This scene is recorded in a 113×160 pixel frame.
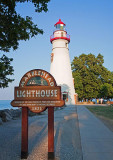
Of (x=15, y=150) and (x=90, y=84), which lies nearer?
(x=15, y=150)

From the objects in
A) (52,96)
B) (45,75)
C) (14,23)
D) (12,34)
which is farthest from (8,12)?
(52,96)

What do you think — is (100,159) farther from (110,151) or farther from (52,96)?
(52,96)

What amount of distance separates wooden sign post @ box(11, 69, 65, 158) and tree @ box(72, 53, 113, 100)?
31153 millimetres

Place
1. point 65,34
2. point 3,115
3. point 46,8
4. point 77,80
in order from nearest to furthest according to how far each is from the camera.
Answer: point 46,8 < point 3,115 < point 65,34 < point 77,80

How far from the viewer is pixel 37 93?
14.4 feet

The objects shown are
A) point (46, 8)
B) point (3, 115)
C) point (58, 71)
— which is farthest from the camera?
point (58, 71)

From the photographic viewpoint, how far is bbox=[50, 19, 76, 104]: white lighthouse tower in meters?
27.1

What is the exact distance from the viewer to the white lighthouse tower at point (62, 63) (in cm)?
2709

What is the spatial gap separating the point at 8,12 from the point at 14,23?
44 cm

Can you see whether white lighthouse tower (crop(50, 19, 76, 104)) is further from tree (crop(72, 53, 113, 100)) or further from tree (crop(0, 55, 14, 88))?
tree (crop(0, 55, 14, 88))

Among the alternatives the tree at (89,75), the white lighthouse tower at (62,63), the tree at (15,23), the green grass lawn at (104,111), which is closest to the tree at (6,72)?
the tree at (15,23)

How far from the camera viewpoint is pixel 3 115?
10.7m

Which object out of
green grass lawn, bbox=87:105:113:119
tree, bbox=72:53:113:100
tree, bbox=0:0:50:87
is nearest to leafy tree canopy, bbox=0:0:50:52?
tree, bbox=0:0:50:87

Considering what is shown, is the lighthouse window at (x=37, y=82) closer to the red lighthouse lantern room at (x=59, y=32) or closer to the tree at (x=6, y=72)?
the tree at (x=6, y=72)
